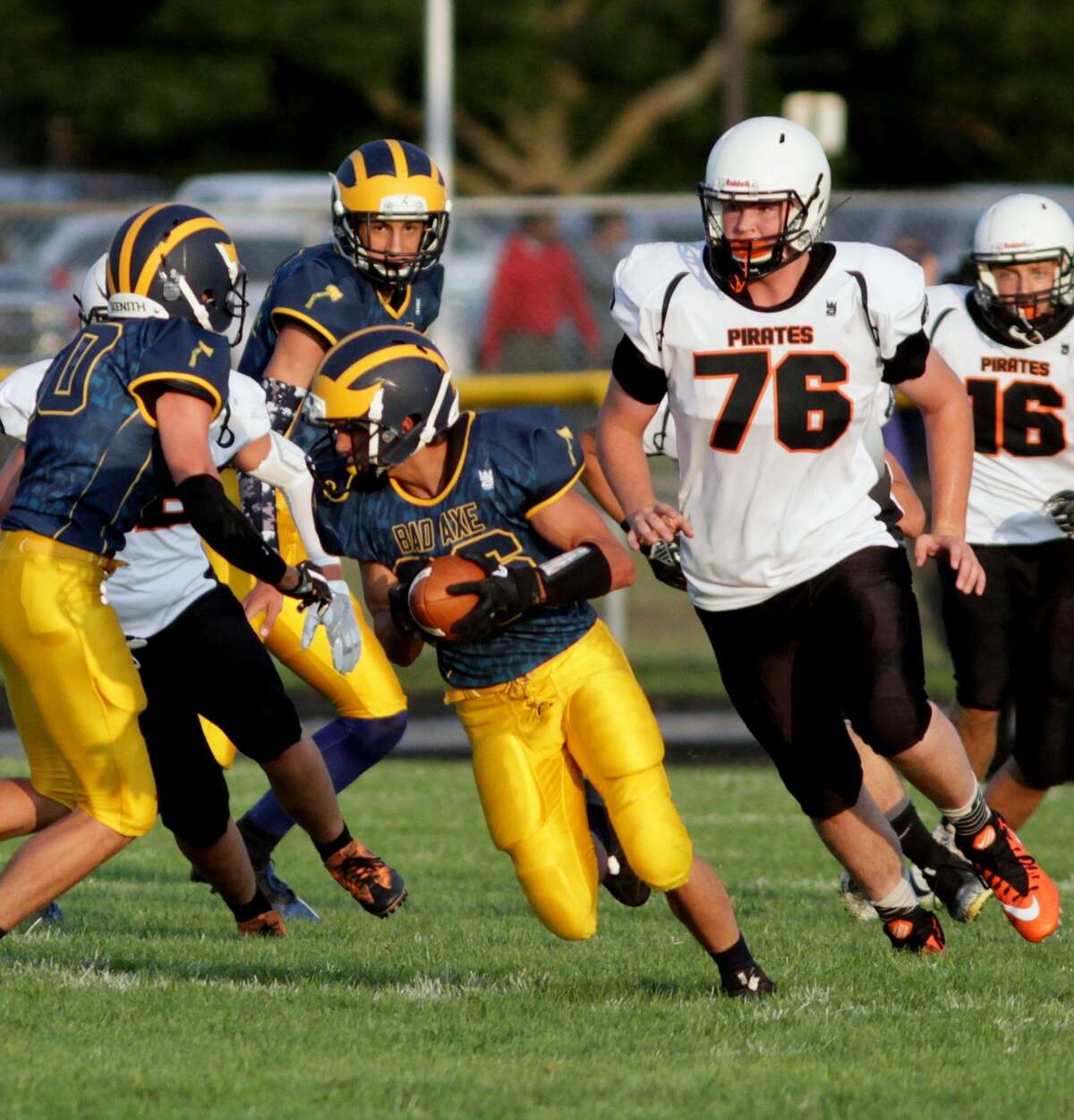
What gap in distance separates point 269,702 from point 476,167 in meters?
22.6

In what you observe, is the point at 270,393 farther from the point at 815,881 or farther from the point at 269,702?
the point at 815,881

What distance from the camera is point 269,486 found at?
6.04 meters

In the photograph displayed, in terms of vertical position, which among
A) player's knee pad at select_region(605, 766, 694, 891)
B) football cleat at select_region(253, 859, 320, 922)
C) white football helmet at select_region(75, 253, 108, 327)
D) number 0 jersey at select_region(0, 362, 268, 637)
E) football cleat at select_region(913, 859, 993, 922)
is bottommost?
football cleat at select_region(253, 859, 320, 922)

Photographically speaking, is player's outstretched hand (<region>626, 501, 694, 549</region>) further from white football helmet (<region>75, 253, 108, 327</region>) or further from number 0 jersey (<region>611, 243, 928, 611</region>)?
white football helmet (<region>75, 253, 108, 327</region>)

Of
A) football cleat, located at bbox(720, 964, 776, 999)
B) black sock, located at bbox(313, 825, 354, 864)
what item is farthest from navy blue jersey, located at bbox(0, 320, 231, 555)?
football cleat, located at bbox(720, 964, 776, 999)

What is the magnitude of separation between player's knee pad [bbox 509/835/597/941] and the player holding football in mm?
729

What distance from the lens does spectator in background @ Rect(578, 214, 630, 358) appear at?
13.8 meters

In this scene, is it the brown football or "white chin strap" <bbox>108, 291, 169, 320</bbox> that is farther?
"white chin strap" <bbox>108, 291, 169, 320</bbox>

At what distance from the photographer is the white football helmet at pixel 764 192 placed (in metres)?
5.01

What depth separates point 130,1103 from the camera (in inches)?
151

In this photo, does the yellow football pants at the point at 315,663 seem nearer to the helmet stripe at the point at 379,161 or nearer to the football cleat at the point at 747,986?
the helmet stripe at the point at 379,161

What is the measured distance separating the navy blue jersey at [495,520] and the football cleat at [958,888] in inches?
58.7

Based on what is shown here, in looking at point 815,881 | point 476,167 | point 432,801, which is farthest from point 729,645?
point 476,167

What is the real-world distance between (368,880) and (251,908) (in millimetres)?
304
